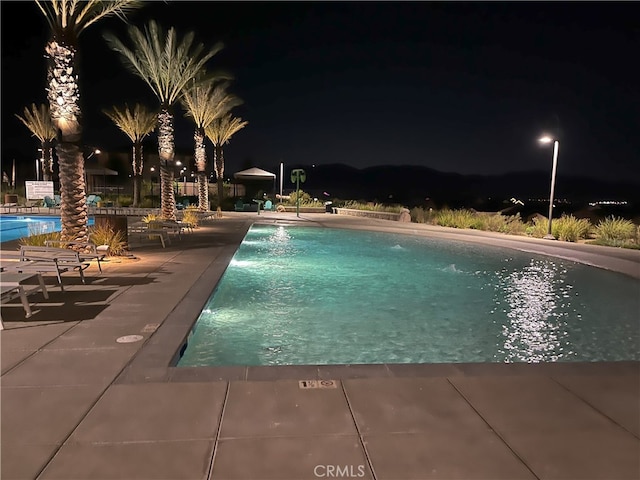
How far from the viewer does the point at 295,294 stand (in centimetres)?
861

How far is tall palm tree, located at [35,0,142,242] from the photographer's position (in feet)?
34.6

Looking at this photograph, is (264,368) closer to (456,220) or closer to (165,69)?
(165,69)

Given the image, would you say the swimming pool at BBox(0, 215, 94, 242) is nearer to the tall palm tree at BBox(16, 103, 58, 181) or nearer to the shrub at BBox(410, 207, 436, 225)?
the tall palm tree at BBox(16, 103, 58, 181)

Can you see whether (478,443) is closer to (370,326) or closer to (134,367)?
(134,367)

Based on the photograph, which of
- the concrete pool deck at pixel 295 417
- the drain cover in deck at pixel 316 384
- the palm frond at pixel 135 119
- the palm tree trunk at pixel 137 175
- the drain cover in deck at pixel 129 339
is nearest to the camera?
the concrete pool deck at pixel 295 417

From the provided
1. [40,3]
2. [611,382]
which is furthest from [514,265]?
[40,3]

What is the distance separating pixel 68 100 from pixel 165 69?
9.53 m

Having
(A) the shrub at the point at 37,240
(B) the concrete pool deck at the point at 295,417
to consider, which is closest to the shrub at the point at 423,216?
(A) the shrub at the point at 37,240

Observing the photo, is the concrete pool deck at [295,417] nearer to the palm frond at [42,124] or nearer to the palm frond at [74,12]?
the palm frond at [74,12]

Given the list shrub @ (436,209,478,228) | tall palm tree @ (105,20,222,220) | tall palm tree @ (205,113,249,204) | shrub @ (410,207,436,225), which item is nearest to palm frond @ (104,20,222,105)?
tall palm tree @ (105,20,222,220)

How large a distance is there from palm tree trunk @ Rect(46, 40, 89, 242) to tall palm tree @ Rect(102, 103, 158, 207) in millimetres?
22510

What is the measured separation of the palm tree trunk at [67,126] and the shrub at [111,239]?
12.5 inches

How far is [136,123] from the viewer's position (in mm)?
33750

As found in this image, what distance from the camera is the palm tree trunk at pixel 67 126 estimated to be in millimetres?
10562
